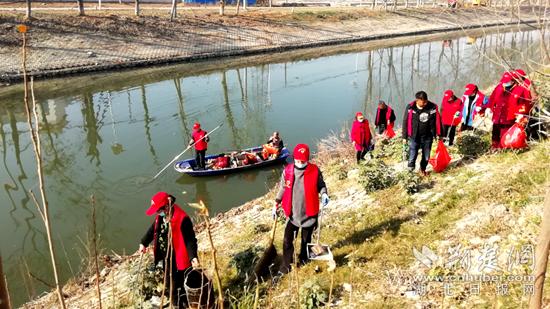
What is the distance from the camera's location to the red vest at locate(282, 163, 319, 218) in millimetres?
5824

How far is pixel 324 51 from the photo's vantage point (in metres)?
39.6

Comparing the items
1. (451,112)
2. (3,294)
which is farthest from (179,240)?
(451,112)

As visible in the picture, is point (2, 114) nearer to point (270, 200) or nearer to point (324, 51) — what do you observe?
point (270, 200)

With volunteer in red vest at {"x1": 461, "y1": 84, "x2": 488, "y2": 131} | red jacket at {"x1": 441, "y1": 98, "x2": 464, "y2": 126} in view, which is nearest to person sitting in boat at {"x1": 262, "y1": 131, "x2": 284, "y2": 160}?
red jacket at {"x1": 441, "y1": 98, "x2": 464, "y2": 126}

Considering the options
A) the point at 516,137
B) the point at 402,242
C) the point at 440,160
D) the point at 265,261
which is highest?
the point at 516,137

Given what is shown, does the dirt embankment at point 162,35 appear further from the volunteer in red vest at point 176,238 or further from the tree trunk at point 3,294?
the tree trunk at point 3,294

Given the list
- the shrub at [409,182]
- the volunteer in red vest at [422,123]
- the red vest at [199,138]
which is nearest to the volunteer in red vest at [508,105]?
the volunteer in red vest at [422,123]

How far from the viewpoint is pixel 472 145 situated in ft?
29.8

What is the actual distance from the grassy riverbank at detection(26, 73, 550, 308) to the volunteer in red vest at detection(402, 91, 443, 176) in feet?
2.38

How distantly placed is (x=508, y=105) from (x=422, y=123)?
4.99ft

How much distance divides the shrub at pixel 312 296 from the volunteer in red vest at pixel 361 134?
18.1 ft

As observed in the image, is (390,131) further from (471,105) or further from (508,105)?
(508,105)

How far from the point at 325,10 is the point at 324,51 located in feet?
44.0

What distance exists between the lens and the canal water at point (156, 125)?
1088cm
